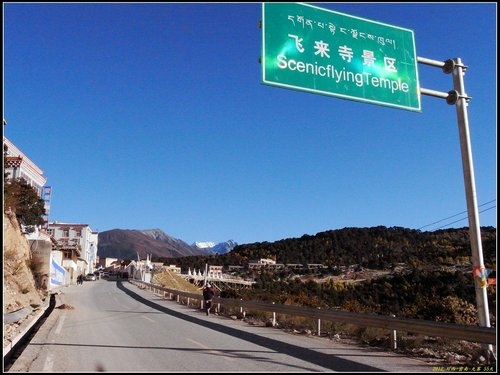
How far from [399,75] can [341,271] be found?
83106 millimetres

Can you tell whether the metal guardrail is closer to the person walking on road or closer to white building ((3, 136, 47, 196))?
the person walking on road

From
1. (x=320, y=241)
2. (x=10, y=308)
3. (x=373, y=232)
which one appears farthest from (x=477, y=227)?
(x=320, y=241)

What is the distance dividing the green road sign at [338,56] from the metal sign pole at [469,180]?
2.13ft

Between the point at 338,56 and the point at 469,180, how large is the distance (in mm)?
3859

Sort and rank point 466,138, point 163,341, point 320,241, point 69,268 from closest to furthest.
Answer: point 466,138
point 163,341
point 69,268
point 320,241

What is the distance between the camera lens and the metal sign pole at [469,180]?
9.66 meters

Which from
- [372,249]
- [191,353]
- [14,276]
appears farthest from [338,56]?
[372,249]

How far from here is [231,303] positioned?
2306 centimetres

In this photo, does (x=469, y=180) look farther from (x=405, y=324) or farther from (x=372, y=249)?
(x=372, y=249)

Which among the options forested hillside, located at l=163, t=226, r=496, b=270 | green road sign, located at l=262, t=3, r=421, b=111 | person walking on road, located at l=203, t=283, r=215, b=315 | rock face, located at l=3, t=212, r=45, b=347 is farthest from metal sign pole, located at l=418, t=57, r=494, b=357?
person walking on road, located at l=203, t=283, r=215, b=315

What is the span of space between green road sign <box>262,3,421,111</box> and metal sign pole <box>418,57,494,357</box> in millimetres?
649

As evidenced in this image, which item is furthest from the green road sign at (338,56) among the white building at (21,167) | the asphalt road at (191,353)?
the white building at (21,167)

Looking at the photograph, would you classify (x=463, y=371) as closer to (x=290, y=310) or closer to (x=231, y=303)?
(x=290, y=310)

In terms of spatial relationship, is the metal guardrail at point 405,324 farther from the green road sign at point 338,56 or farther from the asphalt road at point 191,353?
the green road sign at point 338,56
